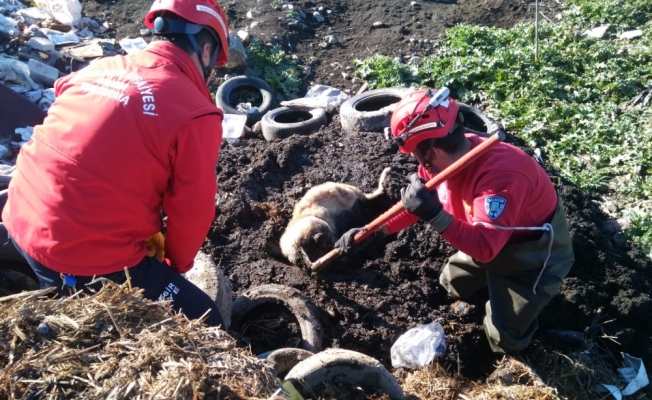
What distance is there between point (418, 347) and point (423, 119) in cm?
181

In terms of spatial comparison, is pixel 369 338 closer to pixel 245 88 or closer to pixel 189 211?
pixel 189 211

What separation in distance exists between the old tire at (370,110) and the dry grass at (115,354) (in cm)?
495

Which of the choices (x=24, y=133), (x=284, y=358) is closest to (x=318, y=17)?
(x=24, y=133)

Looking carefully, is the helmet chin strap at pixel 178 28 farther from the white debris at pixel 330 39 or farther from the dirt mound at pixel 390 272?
the white debris at pixel 330 39

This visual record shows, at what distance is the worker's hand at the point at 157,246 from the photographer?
148 inches

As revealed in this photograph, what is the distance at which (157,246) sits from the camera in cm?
382

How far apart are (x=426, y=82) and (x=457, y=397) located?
5.94 metres

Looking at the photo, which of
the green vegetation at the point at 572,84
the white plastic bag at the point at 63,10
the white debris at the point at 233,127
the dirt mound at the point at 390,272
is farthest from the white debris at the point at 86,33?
the dirt mound at the point at 390,272

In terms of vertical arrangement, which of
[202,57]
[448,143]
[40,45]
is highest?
[202,57]

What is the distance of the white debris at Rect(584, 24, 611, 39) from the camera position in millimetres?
9728

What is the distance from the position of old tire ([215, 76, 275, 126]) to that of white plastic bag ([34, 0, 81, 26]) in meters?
3.54

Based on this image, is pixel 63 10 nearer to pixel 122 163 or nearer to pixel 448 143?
pixel 122 163

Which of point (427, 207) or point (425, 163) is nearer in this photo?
point (427, 207)

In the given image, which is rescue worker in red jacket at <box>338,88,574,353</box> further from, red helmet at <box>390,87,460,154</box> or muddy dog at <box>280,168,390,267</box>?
muddy dog at <box>280,168,390,267</box>
